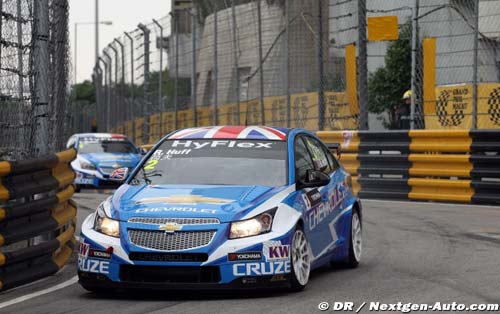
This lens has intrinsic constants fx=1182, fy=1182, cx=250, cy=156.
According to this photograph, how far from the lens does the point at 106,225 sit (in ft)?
29.3

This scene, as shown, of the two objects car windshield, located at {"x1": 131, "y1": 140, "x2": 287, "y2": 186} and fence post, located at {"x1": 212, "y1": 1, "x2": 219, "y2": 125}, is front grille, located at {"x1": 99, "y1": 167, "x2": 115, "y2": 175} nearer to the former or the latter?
fence post, located at {"x1": 212, "y1": 1, "x2": 219, "y2": 125}

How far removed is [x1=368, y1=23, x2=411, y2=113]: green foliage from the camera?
38.3m

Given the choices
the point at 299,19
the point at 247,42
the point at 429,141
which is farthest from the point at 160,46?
the point at 429,141

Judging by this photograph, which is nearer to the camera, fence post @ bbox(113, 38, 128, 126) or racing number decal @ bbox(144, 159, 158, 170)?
racing number decal @ bbox(144, 159, 158, 170)

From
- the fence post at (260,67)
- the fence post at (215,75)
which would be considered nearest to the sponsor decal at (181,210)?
the fence post at (260,67)

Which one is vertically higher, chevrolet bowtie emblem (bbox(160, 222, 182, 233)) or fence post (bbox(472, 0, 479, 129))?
fence post (bbox(472, 0, 479, 129))

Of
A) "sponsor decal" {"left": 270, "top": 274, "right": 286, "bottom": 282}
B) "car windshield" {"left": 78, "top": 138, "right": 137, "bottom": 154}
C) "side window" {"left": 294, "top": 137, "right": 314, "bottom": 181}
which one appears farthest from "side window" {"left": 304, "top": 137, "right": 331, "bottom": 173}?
"car windshield" {"left": 78, "top": 138, "right": 137, "bottom": 154}

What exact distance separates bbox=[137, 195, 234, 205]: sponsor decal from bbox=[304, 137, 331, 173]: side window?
1.80 metres

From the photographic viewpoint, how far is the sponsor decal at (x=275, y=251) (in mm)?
8695

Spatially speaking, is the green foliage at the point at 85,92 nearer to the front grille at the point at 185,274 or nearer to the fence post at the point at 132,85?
the fence post at the point at 132,85

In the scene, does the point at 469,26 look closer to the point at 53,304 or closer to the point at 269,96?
the point at 269,96

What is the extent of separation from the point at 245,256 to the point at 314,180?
4.73 feet

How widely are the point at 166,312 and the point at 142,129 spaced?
27.1 metres

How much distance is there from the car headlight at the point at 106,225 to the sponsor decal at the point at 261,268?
0.95m
